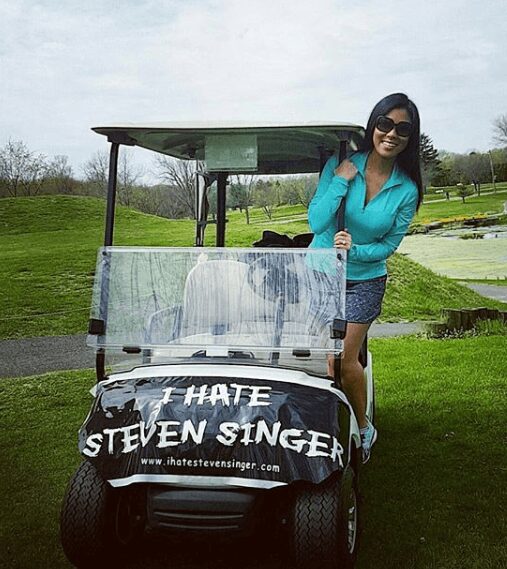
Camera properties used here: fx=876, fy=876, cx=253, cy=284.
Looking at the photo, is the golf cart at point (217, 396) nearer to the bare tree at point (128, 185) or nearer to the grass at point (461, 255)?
the bare tree at point (128, 185)

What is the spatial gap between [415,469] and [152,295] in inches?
57.1

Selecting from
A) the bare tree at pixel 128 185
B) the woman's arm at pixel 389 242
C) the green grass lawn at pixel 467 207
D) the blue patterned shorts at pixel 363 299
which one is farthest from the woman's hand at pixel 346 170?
the green grass lawn at pixel 467 207

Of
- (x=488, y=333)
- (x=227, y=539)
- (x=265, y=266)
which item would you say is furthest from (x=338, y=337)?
(x=488, y=333)

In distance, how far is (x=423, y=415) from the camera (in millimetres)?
4410

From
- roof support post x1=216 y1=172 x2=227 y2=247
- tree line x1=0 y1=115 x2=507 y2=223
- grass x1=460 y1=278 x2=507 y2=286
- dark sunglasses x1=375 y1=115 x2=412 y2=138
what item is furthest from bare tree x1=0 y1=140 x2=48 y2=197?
dark sunglasses x1=375 y1=115 x2=412 y2=138

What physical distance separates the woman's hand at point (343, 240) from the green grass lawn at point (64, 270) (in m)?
4.73

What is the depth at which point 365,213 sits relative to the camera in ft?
8.79

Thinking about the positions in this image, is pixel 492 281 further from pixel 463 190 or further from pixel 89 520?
pixel 89 520

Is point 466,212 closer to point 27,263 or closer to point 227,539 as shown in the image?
point 27,263

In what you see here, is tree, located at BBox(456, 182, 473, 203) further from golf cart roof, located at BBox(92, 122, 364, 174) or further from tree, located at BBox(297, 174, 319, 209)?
golf cart roof, located at BBox(92, 122, 364, 174)

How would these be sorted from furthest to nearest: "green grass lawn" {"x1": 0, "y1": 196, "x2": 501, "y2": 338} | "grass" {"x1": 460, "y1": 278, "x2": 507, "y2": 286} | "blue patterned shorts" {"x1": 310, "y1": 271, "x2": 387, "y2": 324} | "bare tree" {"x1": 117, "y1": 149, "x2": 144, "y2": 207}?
"grass" {"x1": 460, "y1": 278, "x2": 507, "y2": 286} < "green grass lawn" {"x1": 0, "y1": 196, "x2": 501, "y2": 338} < "bare tree" {"x1": 117, "y1": 149, "x2": 144, "y2": 207} < "blue patterned shorts" {"x1": 310, "y1": 271, "x2": 387, "y2": 324}

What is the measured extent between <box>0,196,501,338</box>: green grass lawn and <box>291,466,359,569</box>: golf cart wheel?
5.15 meters

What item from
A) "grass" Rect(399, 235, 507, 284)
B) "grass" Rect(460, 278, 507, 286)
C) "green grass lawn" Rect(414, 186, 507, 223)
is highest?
"green grass lawn" Rect(414, 186, 507, 223)

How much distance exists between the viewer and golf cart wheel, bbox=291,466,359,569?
2.12 meters
